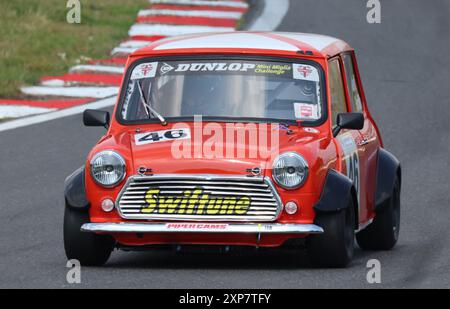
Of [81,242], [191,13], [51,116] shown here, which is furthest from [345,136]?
[191,13]

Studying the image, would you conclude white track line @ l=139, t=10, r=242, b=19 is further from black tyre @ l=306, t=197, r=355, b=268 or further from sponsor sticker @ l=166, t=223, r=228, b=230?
sponsor sticker @ l=166, t=223, r=228, b=230

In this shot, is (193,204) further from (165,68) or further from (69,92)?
(69,92)

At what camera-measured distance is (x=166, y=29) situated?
21.1 meters

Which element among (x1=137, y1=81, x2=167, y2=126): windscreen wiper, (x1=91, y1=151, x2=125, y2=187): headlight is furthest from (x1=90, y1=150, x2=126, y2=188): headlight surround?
(x1=137, y1=81, x2=167, y2=126): windscreen wiper

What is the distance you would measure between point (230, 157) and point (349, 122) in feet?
3.35

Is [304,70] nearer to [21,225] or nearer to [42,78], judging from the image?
[21,225]

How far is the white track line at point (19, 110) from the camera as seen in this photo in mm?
16375

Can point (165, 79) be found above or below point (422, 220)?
above

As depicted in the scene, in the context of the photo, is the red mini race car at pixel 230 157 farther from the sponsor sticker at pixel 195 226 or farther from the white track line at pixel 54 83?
the white track line at pixel 54 83

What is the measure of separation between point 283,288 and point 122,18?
48.3ft

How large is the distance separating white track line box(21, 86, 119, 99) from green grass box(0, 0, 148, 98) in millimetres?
200

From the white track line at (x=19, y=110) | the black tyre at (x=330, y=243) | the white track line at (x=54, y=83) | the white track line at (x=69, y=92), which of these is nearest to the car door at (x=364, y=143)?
the black tyre at (x=330, y=243)

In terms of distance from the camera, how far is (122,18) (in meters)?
22.4
